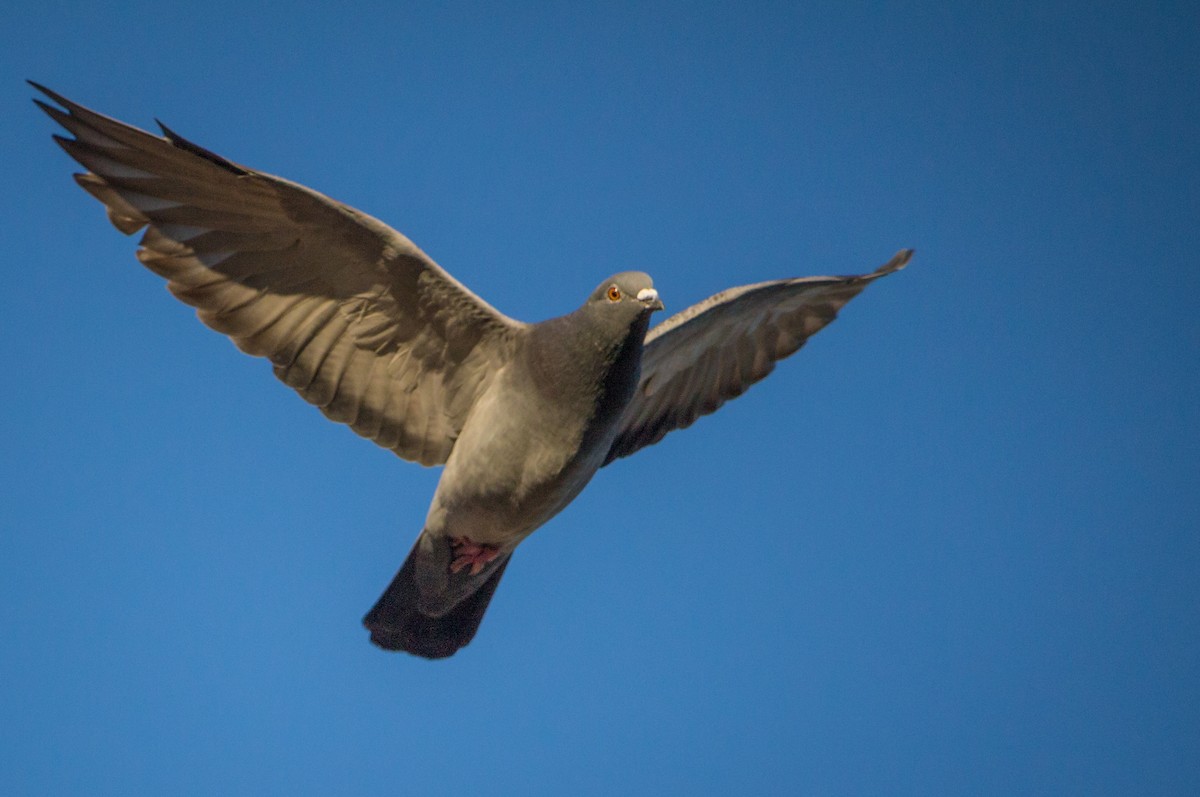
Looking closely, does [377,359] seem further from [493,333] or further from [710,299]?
[710,299]

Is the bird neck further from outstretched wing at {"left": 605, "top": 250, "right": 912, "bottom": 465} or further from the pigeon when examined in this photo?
outstretched wing at {"left": 605, "top": 250, "right": 912, "bottom": 465}

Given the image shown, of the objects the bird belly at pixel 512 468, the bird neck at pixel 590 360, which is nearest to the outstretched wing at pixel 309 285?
the bird belly at pixel 512 468

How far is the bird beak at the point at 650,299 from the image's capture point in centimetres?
768

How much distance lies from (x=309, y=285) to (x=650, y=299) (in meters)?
2.35

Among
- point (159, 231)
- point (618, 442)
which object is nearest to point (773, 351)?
point (618, 442)

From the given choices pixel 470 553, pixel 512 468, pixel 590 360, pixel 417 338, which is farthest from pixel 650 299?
pixel 470 553

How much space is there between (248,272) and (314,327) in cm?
55

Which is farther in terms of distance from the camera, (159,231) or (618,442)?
(618,442)

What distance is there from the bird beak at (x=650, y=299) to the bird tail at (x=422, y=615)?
237 centimetres

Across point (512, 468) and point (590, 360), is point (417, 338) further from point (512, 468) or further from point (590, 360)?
point (590, 360)

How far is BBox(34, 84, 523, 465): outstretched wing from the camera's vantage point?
8.05 m

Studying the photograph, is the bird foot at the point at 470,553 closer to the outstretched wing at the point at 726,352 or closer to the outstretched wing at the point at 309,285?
the outstretched wing at the point at 309,285

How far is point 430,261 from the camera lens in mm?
8258

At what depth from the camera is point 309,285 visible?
8.67 meters
